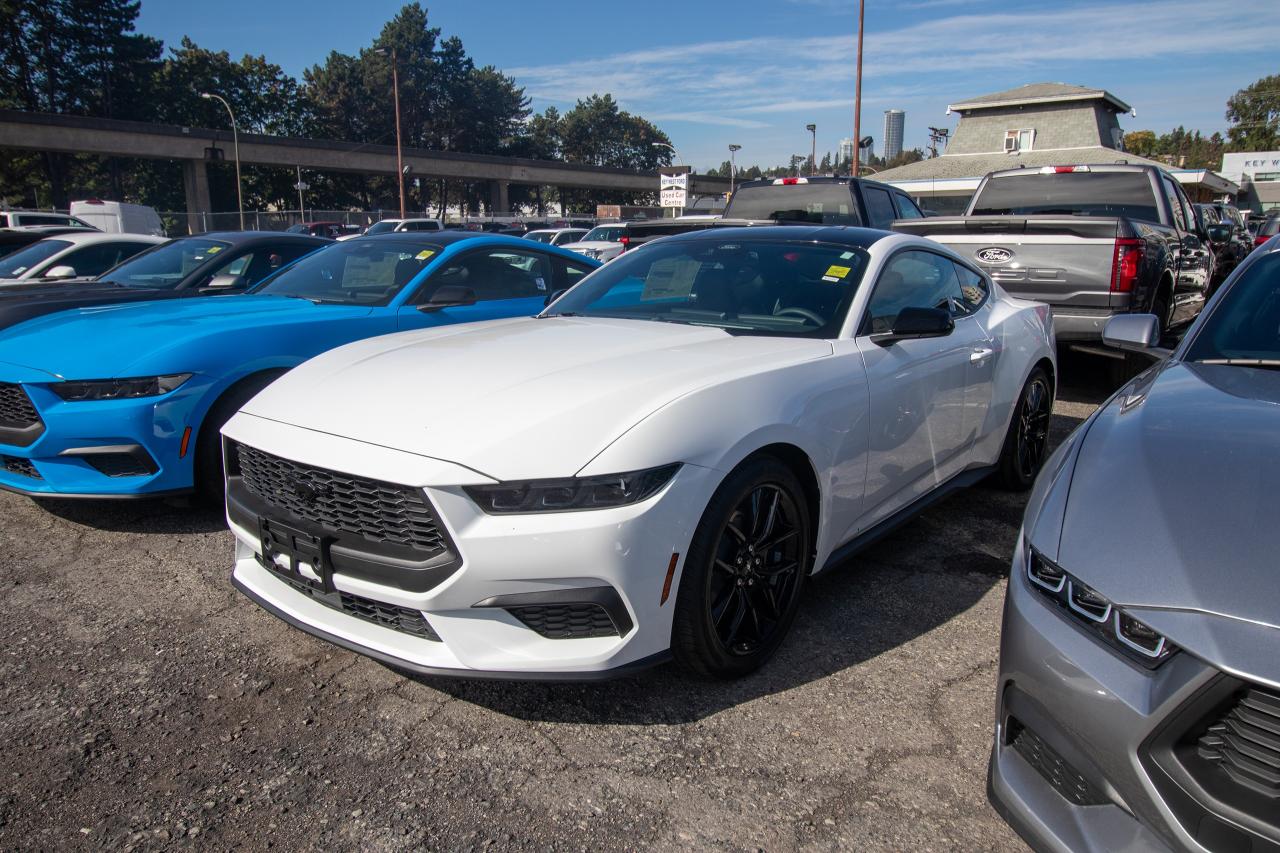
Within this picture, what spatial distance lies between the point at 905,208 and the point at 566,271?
6174 millimetres

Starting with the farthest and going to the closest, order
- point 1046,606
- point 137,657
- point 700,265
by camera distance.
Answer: point 700,265 → point 137,657 → point 1046,606

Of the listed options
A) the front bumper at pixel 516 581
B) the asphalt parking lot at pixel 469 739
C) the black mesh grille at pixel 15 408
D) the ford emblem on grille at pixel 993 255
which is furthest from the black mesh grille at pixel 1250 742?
the ford emblem on grille at pixel 993 255

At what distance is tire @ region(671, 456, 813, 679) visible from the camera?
8.32 feet

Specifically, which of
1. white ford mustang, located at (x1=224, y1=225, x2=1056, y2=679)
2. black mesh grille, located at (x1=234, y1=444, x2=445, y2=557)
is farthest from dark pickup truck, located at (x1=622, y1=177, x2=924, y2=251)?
black mesh grille, located at (x1=234, y1=444, x2=445, y2=557)

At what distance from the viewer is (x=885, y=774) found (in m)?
2.36

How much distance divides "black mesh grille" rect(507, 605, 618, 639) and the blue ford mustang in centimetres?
264

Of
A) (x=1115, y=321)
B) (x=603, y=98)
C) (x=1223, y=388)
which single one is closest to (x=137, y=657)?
(x=1223, y=388)

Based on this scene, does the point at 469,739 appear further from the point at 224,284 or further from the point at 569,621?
the point at 224,284

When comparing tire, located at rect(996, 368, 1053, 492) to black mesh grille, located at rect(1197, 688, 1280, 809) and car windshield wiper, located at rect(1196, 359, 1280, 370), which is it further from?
black mesh grille, located at rect(1197, 688, 1280, 809)

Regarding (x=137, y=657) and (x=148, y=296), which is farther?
(x=148, y=296)

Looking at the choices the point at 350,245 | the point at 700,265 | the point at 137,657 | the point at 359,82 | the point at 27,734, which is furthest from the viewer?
the point at 359,82

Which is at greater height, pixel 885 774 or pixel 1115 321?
pixel 1115 321

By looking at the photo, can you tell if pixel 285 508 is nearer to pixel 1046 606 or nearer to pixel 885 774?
pixel 885 774

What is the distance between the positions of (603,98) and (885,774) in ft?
354
